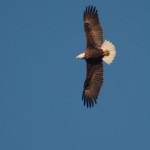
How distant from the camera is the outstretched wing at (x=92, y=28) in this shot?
47.4 ft

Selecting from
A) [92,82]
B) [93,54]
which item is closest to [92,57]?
[93,54]

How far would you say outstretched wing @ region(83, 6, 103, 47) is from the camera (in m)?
14.5

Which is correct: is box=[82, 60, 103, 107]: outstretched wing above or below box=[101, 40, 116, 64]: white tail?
below

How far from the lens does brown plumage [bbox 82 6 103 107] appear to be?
571 inches

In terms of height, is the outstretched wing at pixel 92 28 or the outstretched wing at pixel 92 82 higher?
the outstretched wing at pixel 92 28

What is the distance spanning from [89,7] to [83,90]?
8.06 ft

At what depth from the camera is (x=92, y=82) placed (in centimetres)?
1498

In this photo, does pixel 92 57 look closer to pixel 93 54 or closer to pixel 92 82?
pixel 93 54

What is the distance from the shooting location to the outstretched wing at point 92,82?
14.8m

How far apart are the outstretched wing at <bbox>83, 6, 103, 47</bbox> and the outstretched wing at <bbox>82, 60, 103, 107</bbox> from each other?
0.61m

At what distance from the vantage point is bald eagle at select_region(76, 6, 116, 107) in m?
14.5

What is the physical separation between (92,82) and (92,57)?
808mm

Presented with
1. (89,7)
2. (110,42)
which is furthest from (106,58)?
(89,7)

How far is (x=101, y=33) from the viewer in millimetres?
14469
